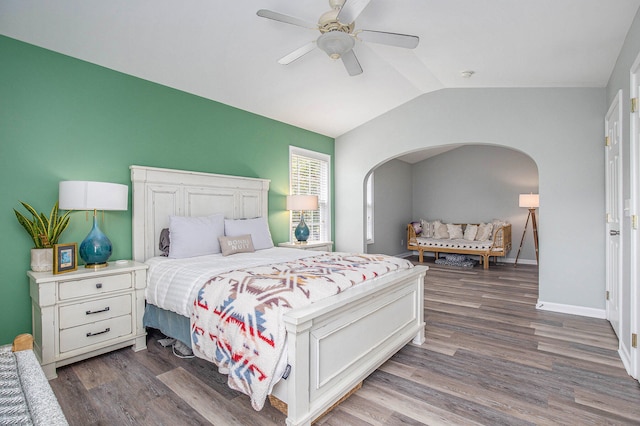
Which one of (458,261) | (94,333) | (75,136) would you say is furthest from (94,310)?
(458,261)

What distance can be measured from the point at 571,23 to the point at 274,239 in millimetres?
3898

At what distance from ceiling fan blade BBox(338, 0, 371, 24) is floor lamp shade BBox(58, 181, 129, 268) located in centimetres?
212

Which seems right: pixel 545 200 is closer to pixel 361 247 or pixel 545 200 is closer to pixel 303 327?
Result: pixel 361 247

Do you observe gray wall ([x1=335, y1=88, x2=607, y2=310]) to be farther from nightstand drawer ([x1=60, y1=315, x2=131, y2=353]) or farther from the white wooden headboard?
nightstand drawer ([x1=60, y1=315, x2=131, y2=353])

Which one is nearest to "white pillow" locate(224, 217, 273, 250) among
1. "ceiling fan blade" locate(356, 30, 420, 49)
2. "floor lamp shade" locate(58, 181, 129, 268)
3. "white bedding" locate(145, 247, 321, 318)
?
"white bedding" locate(145, 247, 321, 318)

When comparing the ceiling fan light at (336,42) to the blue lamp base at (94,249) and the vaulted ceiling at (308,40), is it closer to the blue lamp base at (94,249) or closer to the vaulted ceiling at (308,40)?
the vaulted ceiling at (308,40)

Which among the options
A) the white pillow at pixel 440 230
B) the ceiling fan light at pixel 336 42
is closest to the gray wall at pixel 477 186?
the white pillow at pixel 440 230

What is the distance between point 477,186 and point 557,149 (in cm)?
398

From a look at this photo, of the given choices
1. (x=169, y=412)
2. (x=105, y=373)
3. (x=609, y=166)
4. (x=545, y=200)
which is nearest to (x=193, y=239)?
(x=105, y=373)

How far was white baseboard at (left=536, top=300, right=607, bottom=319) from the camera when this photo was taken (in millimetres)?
3521

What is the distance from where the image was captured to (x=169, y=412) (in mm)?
1890

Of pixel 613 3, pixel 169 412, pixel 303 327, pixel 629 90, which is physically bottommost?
pixel 169 412

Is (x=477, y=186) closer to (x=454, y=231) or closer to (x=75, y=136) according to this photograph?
(x=454, y=231)

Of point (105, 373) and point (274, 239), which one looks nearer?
point (105, 373)
